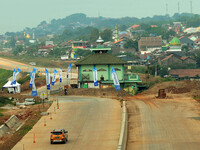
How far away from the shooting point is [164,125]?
40406mm

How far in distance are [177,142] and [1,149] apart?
12293mm

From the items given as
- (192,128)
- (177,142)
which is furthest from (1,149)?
(192,128)

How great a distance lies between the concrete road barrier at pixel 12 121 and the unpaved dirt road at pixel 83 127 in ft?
7.83

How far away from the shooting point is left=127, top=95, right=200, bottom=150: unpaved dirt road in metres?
33.4

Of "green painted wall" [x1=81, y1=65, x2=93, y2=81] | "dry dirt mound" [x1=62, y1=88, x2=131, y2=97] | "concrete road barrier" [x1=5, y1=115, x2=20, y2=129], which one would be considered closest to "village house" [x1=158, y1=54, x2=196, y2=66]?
"green painted wall" [x1=81, y1=65, x2=93, y2=81]

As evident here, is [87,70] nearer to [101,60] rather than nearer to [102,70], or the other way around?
[102,70]

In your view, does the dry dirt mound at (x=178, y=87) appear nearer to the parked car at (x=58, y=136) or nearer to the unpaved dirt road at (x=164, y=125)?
the unpaved dirt road at (x=164, y=125)

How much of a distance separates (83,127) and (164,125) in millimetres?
6865

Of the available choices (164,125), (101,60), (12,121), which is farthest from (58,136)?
(101,60)

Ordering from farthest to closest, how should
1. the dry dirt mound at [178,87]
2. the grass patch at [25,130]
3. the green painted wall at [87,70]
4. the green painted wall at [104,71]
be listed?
the green painted wall at [87,70]
the green painted wall at [104,71]
the dry dirt mound at [178,87]
the grass patch at [25,130]

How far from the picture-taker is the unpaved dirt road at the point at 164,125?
109ft

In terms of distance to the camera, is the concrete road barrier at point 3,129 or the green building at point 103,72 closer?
the concrete road barrier at point 3,129

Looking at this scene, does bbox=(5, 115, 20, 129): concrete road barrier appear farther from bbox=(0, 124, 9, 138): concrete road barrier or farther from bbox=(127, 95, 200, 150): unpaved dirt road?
bbox=(127, 95, 200, 150): unpaved dirt road

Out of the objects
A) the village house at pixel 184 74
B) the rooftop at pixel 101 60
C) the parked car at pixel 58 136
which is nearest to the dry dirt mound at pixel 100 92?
the rooftop at pixel 101 60
